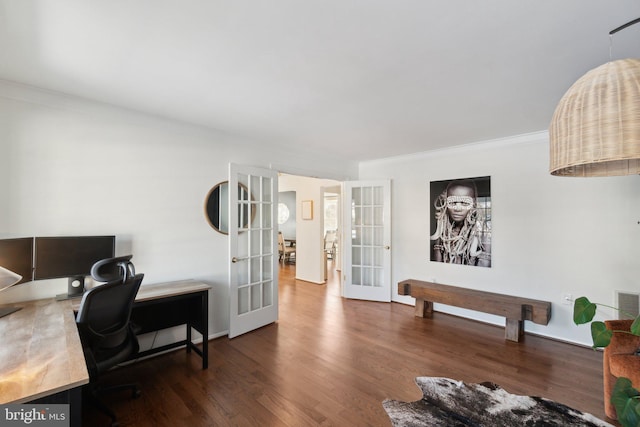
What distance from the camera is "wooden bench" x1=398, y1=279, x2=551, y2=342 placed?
10.3ft

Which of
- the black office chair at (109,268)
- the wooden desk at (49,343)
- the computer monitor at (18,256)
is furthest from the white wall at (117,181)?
the black office chair at (109,268)

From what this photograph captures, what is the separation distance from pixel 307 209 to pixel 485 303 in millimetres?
3785

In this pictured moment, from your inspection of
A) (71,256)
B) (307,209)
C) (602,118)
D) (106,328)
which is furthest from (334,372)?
(307,209)

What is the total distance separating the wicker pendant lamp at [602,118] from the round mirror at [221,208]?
9.88ft

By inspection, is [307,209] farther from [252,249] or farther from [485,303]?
[485,303]

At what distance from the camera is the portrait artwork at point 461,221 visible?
3.76 meters

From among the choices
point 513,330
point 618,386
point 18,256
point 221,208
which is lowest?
point 513,330

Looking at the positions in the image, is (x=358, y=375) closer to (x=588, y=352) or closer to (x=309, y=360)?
(x=309, y=360)

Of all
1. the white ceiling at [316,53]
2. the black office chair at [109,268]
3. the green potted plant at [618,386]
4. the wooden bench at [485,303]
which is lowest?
the wooden bench at [485,303]

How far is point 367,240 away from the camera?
16.0 ft

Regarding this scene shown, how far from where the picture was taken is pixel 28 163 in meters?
Result: 2.18

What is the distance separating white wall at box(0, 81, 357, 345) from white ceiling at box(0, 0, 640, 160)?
0.23m

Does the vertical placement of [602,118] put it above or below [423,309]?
above

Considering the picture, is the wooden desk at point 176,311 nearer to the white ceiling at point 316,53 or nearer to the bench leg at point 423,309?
the white ceiling at point 316,53
